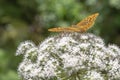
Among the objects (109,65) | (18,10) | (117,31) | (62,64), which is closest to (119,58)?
(109,65)

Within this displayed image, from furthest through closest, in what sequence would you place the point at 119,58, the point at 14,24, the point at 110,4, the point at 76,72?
the point at 14,24, the point at 110,4, the point at 119,58, the point at 76,72

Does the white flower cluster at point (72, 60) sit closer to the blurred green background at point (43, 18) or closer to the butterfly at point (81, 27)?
the butterfly at point (81, 27)

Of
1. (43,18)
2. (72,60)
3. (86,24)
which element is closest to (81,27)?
(86,24)

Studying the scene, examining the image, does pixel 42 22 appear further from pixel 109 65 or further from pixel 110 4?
pixel 109 65

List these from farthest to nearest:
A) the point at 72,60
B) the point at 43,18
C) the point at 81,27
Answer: the point at 43,18 < the point at 81,27 < the point at 72,60

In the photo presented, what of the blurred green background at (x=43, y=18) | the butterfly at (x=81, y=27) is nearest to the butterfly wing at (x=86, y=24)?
the butterfly at (x=81, y=27)

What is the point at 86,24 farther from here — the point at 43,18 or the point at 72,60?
the point at 43,18
